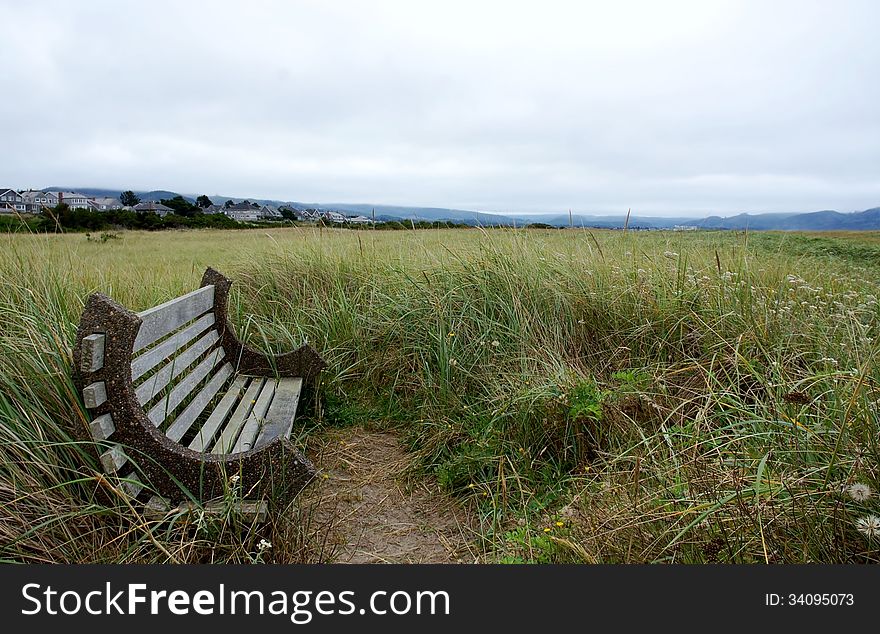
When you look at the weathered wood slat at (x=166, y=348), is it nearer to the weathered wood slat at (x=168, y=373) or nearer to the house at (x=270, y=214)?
the weathered wood slat at (x=168, y=373)

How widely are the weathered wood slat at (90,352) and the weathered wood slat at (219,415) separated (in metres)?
0.63

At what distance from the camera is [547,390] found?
11.4 feet

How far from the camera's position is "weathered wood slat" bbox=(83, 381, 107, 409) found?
2.39 m

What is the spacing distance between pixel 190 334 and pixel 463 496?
6.33 ft

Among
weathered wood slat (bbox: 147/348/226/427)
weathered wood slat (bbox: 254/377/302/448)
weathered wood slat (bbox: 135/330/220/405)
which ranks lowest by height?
weathered wood slat (bbox: 254/377/302/448)

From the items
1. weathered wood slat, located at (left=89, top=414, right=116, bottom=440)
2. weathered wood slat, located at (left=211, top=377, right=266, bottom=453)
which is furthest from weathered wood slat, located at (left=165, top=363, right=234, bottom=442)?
weathered wood slat, located at (left=89, top=414, right=116, bottom=440)

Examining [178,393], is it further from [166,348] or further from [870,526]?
[870,526]

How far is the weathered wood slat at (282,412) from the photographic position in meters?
3.38

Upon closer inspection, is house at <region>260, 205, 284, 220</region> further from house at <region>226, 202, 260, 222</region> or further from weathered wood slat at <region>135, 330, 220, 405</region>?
weathered wood slat at <region>135, 330, 220, 405</region>

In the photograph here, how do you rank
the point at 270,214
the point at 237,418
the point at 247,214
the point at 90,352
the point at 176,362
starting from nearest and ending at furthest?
the point at 90,352 < the point at 176,362 < the point at 237,418 < the point at 270,214 < the point at 247,214

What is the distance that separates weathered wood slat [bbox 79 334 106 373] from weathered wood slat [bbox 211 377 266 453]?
2.48ft

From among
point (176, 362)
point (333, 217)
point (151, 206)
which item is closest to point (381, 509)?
point (176, 362)

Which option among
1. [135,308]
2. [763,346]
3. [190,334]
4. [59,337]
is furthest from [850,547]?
[135,308]

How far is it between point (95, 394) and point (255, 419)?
4.01 feet
